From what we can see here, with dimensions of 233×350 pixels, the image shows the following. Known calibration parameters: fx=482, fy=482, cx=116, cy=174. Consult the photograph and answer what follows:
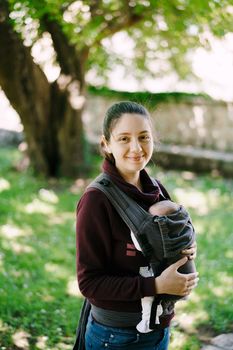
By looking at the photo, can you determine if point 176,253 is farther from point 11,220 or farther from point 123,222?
point 11,220

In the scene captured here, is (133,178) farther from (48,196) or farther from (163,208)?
(48,196)

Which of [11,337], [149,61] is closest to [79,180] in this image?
[149,61]

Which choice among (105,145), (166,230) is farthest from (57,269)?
(166,230)

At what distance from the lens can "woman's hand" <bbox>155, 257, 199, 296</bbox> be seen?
2.06 metres

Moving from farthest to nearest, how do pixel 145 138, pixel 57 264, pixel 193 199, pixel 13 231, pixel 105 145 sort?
pixel 193 199 → pixel 13 231 → pixel 57 264 → pixel 105 145 → pixel 145 138

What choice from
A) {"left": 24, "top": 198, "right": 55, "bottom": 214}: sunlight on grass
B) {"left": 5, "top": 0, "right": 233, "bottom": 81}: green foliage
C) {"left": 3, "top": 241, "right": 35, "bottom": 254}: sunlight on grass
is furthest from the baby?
{"left": 24, "top": 198, "right": 55, "bottom": 214}: sunlight on grass

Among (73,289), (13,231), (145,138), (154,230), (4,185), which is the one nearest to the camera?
(154,230)

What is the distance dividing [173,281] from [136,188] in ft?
1.43

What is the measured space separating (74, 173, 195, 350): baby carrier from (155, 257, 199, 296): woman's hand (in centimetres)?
3

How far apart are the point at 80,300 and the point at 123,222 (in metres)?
2.91

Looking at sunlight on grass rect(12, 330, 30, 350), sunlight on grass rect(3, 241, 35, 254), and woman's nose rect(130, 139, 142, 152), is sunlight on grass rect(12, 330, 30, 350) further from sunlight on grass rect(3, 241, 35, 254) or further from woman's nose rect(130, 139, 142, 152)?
woman's nose rect(130, 139, 142, 152)

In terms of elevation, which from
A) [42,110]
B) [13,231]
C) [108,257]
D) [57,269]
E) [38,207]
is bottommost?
[57,269]

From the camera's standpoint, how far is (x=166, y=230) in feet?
6.74

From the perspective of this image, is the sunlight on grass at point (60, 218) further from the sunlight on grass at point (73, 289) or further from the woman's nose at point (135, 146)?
the woman's nose at point (135, 146)
